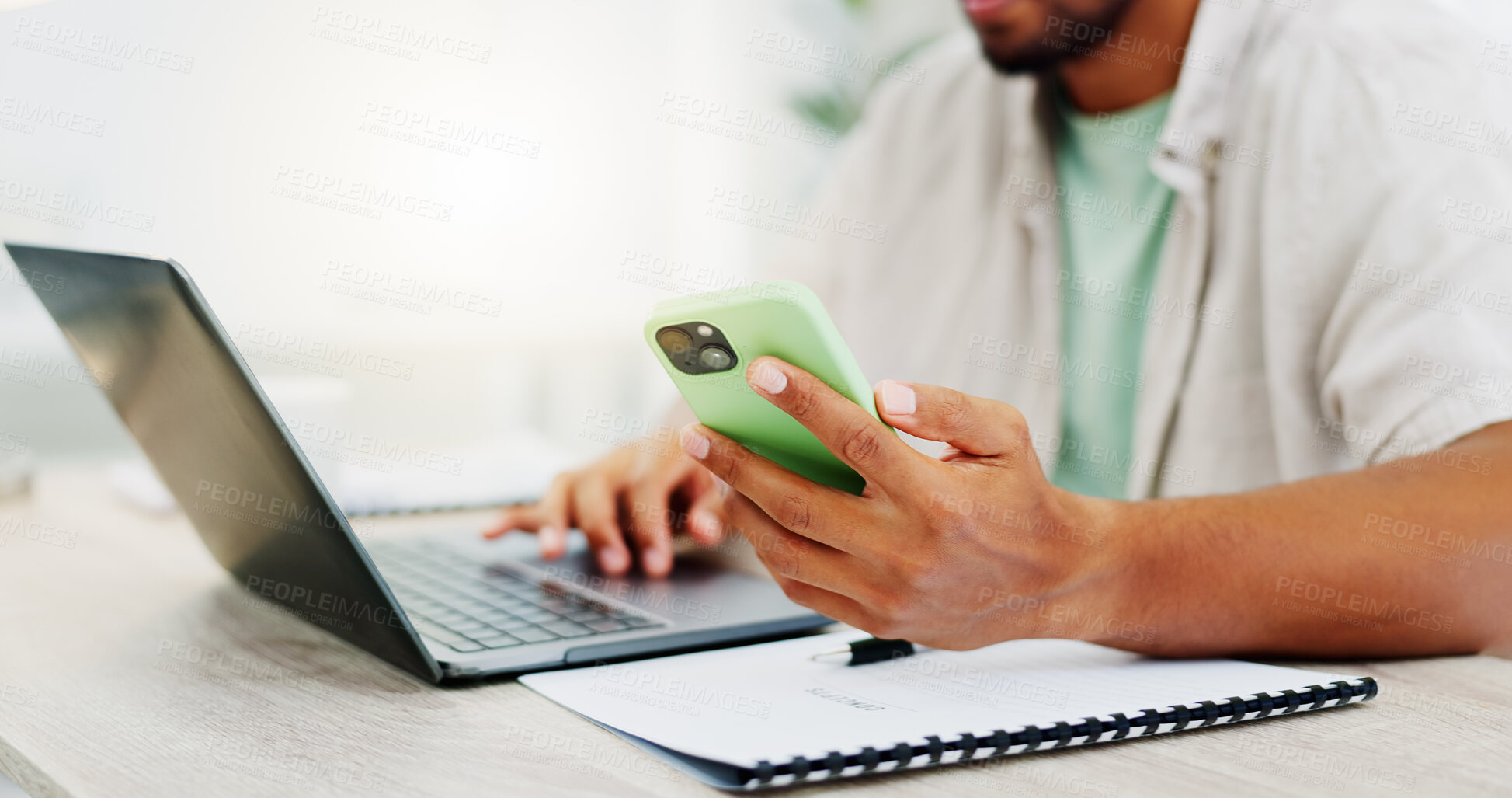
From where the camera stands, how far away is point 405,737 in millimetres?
447

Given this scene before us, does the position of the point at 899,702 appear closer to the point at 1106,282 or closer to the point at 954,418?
the point at 954,418

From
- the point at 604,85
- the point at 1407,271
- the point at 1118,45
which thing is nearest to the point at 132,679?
the point at 1407,271

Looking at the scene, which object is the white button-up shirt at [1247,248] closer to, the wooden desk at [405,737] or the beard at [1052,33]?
the beard at [1052,33]

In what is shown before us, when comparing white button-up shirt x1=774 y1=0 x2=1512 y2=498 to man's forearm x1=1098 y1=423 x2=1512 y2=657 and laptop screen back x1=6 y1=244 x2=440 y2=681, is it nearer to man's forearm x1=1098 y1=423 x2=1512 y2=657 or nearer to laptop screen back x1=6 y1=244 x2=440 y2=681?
man's forearm x1=1098 y1=423 x2=1512 y2=657

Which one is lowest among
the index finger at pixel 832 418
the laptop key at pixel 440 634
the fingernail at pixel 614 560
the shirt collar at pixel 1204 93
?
the laptop key at pixel 440 634

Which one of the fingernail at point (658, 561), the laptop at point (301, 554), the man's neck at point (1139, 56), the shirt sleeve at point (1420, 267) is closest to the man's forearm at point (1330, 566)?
the shirt sleeve at point (1420, 267)

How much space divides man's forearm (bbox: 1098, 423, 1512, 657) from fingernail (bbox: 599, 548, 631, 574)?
0.36 m

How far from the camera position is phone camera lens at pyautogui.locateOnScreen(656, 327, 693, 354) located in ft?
1.60

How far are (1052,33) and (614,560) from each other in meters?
0.89

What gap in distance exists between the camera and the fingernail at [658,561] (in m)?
0.77

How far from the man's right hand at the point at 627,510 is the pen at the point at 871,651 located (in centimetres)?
23

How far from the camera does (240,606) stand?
0.69 m

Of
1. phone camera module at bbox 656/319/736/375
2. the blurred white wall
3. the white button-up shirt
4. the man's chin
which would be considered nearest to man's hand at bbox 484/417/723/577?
phone camera module at bbox 656/319/736/375

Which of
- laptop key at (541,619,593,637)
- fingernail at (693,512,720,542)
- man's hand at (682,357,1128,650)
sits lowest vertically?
laptop key at (541,619,593,637)
